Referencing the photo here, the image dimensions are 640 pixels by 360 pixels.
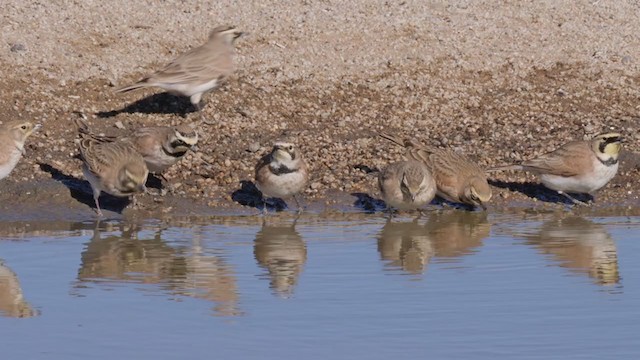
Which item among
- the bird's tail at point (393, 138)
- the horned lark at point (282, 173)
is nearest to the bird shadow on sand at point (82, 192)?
the horned lark at point (282, 173)

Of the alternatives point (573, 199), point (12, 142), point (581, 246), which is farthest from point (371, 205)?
point (12, 142)

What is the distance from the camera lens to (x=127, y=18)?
17.3 meters

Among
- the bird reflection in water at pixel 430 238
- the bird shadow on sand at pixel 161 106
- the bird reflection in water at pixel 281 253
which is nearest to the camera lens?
the bird reflection in water at pixel 281 253

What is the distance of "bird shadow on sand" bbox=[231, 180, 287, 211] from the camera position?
13.9 metres

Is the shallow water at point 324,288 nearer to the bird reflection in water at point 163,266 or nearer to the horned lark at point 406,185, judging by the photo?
the bird reflection in water at point 163,266

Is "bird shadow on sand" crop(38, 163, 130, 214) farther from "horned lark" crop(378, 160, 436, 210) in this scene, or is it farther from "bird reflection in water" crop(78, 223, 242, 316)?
"horned lark" crop(378, 160, 436, 210)

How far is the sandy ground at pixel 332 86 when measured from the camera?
14414 mm

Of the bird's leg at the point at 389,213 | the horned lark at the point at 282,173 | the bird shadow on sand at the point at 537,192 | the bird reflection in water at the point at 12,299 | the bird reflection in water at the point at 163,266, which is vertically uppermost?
the horned lark at the point at 282,173

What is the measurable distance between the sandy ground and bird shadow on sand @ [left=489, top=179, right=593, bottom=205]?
0.08 ft

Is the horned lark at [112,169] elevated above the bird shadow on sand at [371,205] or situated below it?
above

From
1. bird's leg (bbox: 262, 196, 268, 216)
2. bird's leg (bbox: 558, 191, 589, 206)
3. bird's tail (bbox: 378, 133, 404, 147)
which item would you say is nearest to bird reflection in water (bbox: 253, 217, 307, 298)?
bird's leg (bbox: 262, 196, 268, 216)

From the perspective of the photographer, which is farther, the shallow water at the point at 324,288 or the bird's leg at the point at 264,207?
the bird's leg at the point at 264,207

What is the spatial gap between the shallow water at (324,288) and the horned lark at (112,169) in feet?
1.18

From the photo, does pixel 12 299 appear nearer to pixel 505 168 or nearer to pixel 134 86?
pixel 134 86
